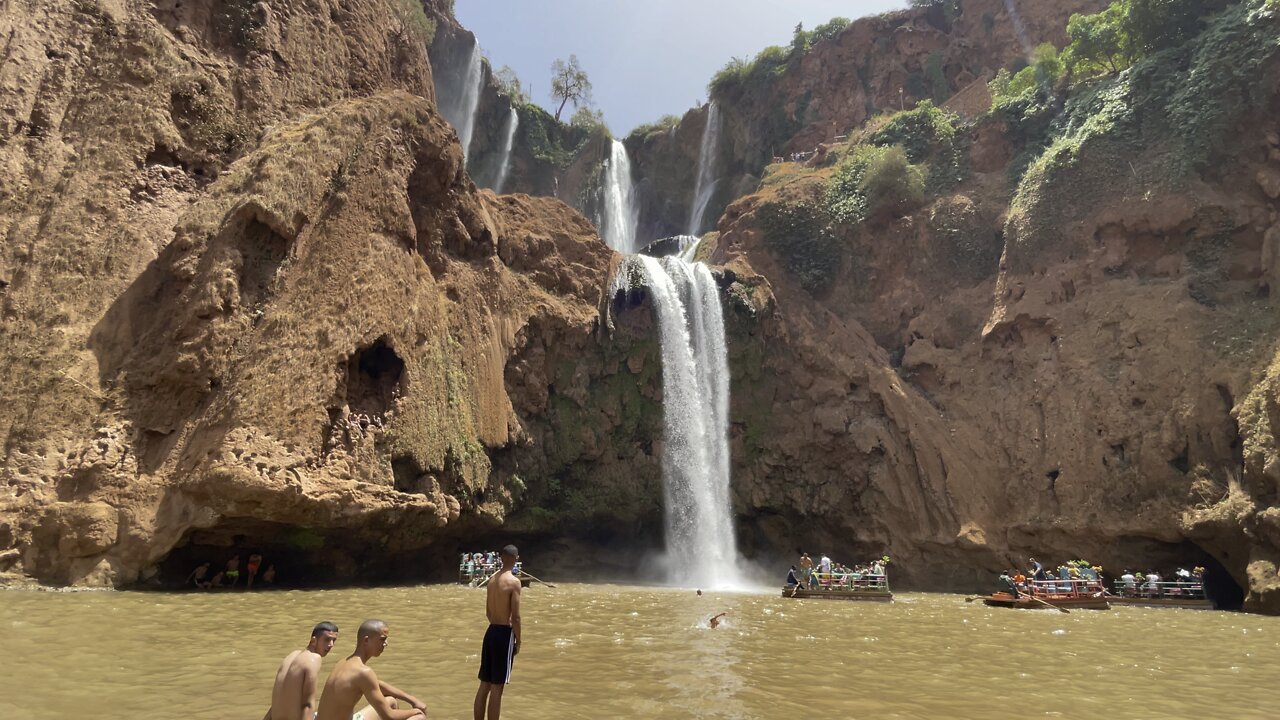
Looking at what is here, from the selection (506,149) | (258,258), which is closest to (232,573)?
(258,258)

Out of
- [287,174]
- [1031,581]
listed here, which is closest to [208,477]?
[287,174]

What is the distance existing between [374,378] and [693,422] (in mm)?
12171

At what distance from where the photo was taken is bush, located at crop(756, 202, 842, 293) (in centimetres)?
3388

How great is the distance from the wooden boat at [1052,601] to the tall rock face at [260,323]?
12147 mm

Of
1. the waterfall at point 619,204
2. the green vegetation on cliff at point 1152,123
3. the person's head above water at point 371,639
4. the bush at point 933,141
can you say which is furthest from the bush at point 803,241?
the person's head above water at point 371,639

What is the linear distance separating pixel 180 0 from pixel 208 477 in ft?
51.0

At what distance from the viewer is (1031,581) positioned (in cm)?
2069

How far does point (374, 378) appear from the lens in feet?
70.1

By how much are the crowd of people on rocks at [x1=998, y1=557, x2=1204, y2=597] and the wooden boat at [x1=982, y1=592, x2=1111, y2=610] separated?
396mm

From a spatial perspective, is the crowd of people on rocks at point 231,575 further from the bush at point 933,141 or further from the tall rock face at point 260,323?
the bush at point 933,141

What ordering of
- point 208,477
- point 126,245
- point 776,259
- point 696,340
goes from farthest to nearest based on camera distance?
1. point 776,259
2. point 696,340
3. point 126,245
4. point 208,477

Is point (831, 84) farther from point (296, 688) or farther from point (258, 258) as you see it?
point (296, 688)

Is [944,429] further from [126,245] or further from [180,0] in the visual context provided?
[180,0]

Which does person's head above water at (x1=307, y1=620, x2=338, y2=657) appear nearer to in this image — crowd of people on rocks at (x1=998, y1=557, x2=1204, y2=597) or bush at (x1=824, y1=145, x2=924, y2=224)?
crowd of people on rocks at (x1=998, y1=557, x2=1204, y2=597)
